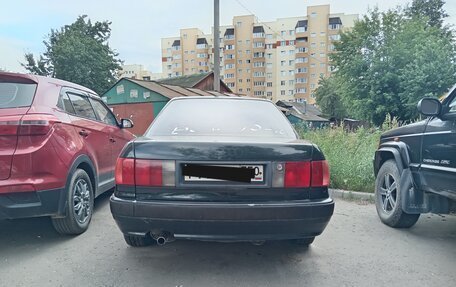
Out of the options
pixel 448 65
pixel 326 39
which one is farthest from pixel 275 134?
pixel 326 39

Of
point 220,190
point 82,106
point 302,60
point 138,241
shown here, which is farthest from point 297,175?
point 302,60

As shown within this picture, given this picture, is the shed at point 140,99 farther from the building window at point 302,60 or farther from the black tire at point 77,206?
the building window at point 302,60

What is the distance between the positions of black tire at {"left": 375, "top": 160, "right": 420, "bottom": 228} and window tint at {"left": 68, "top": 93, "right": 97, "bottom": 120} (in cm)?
391

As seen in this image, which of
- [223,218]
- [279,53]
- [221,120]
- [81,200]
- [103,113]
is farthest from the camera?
[279,53]

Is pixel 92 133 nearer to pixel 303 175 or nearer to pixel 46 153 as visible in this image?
pixel 46 153

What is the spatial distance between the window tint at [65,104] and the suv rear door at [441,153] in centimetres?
392

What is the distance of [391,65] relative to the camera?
23.5 metres

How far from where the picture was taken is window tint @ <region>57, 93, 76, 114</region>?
3523mm

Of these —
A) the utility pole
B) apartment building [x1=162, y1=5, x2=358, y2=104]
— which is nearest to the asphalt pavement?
the utility pole

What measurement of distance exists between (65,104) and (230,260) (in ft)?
8.25

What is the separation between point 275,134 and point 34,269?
95.3 inches

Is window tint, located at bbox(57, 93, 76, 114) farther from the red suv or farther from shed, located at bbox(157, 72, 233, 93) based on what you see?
shed, located at bbox(157, 72, 233, 93)

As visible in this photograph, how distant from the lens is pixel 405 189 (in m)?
3.62

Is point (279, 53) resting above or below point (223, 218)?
above
